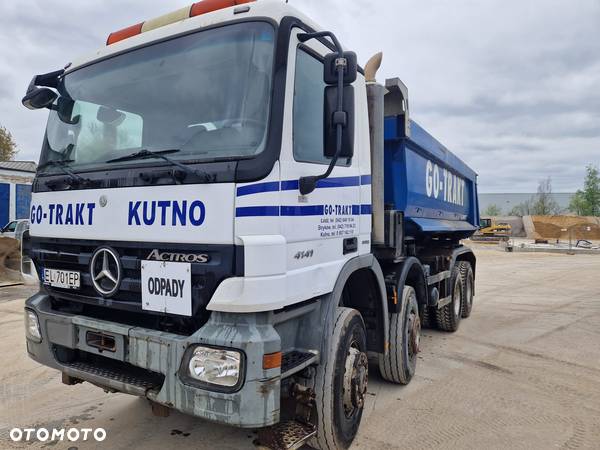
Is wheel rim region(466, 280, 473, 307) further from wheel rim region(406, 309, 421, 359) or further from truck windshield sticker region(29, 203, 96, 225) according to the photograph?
truck windshield sticker region(29, 203, 96, 225)

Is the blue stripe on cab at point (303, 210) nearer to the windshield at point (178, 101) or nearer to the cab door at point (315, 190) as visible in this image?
the cab door at point (315, 190)

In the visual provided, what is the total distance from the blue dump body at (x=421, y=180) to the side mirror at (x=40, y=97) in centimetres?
284

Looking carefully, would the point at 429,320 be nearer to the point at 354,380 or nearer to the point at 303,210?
the point at 354,380

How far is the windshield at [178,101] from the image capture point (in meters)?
2.48

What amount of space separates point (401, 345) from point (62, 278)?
291 centimetres

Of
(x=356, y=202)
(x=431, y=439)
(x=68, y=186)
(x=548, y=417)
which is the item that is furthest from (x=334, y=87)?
(x=548, y=417)

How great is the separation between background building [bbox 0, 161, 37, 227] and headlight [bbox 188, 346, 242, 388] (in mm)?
21032

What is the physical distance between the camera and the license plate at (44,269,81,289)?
2.86m

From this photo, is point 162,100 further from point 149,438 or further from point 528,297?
point 528,297

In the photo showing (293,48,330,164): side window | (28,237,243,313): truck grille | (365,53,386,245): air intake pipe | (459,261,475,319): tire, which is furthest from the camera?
(459,261,475,319): tire

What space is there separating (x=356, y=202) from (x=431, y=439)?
1824 millimetres

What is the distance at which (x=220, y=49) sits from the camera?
261 centimetres

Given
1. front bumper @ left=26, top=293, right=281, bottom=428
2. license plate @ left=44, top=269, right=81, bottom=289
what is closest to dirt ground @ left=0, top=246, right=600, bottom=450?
front bumper @ left=26, top=293, right=281, bottom=428

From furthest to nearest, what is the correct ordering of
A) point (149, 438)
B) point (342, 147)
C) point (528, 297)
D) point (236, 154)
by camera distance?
point (528, 297)
point (149, 438)
point (342, 147)
point (236, 154)
